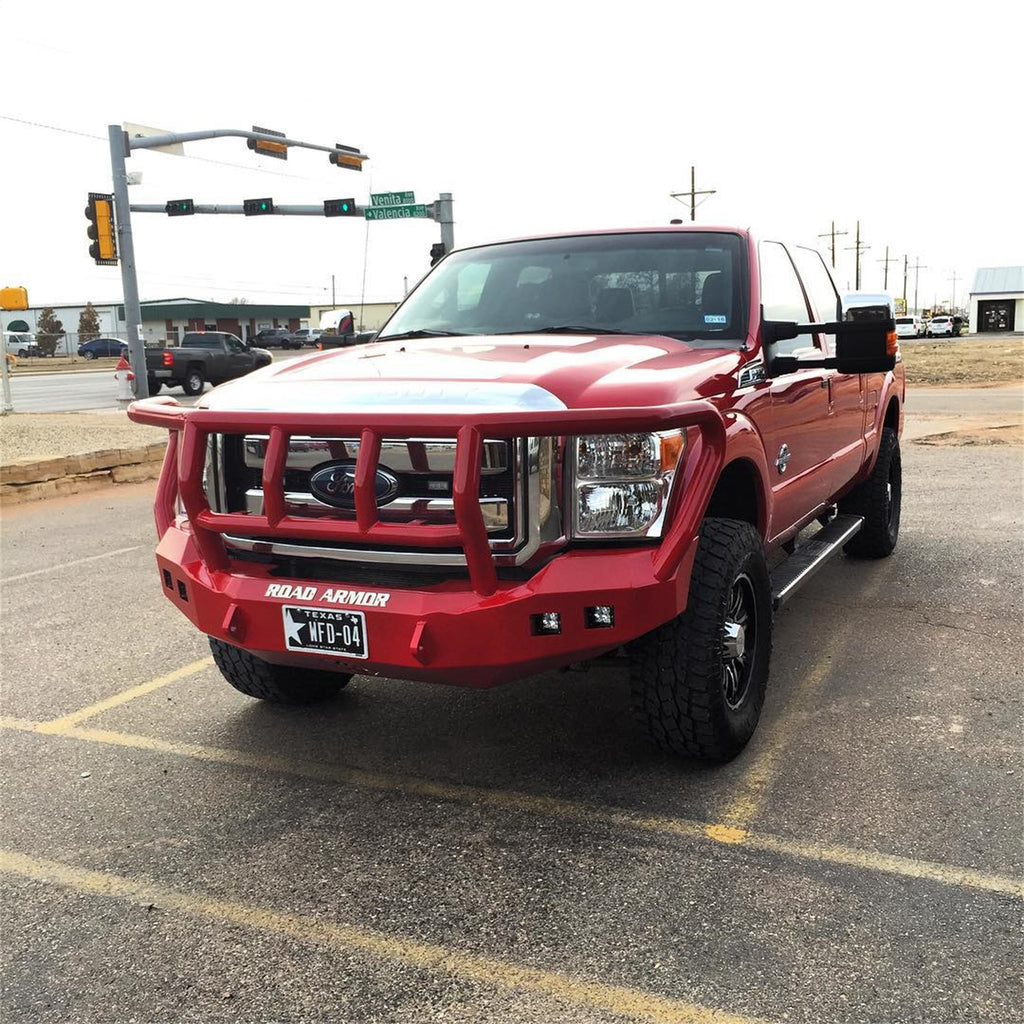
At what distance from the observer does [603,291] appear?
4531 mm

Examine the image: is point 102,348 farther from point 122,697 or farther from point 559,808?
point 559,808

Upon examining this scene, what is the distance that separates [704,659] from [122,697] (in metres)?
2.74

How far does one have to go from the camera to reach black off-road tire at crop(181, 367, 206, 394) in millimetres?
27672

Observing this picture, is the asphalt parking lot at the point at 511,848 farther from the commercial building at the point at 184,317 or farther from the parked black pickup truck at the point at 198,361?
the commercial building at the point at 184,317

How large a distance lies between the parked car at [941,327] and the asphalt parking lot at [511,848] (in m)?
70.9

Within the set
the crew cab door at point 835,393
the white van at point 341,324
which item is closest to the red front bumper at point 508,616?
the crew cab door at point 835,393

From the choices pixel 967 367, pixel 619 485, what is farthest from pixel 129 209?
pixel 967 367

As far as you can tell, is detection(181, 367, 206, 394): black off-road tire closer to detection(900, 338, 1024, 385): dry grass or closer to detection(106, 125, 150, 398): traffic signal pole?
detection(106, 125, 150, 398): traffic signal pole

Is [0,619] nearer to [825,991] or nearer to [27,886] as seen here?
[27,886]

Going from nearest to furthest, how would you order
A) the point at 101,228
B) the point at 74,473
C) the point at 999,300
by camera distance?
1. the point at 74,473
2. the point at 101,228
3. the point at 999,300

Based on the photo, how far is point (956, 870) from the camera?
3.01 m

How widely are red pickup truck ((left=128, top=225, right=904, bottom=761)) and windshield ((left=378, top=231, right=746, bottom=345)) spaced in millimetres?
44

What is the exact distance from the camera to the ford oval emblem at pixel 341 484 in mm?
3275

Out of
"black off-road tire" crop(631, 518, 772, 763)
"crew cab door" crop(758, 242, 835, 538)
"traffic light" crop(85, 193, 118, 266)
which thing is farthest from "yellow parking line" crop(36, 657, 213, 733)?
"traffic light" crop(85, 193, 118, 266)
